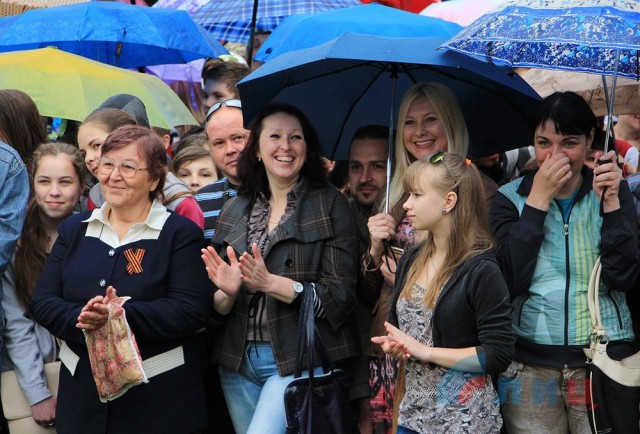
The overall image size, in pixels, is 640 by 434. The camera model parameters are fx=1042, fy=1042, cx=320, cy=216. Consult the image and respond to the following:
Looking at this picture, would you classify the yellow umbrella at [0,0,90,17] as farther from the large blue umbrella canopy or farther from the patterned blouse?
the patterned blouse

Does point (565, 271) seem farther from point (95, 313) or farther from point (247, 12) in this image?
point (247, 12)

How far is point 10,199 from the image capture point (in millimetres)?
5332

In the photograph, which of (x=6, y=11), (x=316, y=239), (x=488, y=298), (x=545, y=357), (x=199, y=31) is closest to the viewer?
(x=488, y=298)

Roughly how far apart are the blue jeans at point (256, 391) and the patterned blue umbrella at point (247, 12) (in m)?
4.55

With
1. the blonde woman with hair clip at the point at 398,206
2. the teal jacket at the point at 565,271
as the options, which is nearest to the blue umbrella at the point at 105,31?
the blonde woman with hair clip at the point at 398,206

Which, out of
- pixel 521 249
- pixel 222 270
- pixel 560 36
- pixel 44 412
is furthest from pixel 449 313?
pixel 44 412

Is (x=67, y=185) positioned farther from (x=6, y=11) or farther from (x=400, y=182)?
(x=6, y=11)

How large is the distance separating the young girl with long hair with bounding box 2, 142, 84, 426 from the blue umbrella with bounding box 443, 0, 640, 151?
7.18 ft

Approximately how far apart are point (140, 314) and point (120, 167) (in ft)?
2.43

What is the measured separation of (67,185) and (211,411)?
4.89 ft

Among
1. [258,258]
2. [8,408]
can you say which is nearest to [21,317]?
[8,408]

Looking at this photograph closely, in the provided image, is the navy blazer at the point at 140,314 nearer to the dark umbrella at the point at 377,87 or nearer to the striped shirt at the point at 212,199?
the striped shirt at the point at 212,199

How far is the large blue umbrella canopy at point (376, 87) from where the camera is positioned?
5.16 metres

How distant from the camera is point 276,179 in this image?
17.8ft
